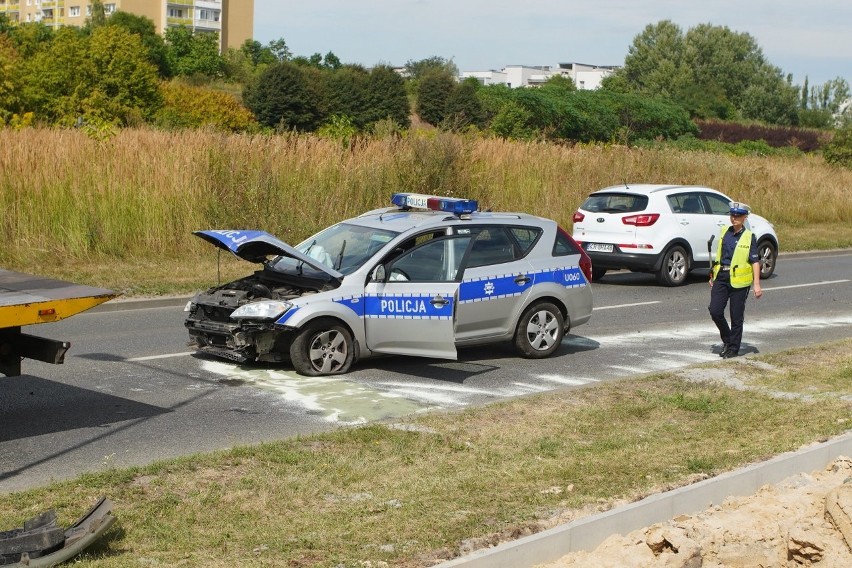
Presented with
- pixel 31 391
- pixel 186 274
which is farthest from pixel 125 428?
pixel 186 274

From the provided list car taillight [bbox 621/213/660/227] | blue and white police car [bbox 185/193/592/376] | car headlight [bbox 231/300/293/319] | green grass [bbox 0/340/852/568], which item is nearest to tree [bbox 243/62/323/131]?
car taillight [bbox 621/213/660/227]

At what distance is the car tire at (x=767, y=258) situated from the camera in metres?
21.6

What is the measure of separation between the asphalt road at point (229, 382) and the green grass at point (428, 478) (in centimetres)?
84

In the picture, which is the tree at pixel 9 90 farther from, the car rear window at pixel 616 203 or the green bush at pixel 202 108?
the car rear window at pixel 616 203

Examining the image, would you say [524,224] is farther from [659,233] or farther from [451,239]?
[659,233]

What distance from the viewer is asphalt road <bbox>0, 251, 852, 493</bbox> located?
885 cm

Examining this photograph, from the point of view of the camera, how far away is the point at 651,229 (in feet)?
65.4

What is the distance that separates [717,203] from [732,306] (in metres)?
8.57

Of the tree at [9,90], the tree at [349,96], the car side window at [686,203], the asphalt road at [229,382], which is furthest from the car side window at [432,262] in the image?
the tree at [349,96]

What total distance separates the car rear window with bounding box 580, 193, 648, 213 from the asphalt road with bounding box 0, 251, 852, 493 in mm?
3366

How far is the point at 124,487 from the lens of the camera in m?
7.30

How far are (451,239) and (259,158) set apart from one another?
11.0 m

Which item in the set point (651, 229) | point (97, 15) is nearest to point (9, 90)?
point (651, 229)

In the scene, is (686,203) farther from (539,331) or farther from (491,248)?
(491,248)
